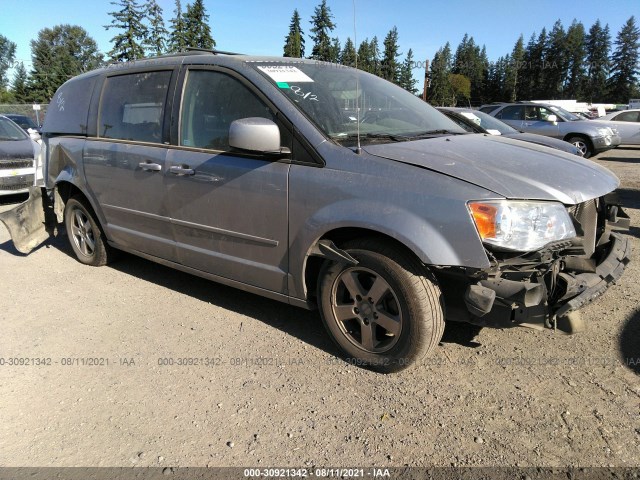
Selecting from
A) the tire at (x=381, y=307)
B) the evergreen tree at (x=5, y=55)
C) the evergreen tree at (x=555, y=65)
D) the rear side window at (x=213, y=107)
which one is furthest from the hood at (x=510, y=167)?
the evergreen tree at (x=555, y=65)

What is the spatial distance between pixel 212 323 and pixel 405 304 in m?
1.68

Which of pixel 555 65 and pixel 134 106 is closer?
pixel 134 106

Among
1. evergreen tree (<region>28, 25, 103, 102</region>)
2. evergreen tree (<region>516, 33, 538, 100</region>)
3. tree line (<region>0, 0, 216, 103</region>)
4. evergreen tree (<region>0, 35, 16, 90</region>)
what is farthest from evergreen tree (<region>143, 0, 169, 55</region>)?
evergreen tree (<region>516, 33, 538, 100</region>)

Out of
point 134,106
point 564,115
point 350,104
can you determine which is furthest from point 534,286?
point 564,115

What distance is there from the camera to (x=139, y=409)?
2705 mm

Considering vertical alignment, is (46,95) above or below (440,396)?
above

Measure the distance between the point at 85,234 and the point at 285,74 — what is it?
301 centimetres

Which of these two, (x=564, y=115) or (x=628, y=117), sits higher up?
(x=628, y=117)

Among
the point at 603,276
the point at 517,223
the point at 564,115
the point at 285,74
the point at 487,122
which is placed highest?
the point at 564,115

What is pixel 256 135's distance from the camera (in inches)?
114

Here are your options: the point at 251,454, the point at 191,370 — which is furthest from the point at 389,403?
Answer: the point at 191,370

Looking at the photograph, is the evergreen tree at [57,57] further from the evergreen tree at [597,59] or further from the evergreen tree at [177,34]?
the evergreen tree at [597,59]

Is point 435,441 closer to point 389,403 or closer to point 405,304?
point 389,403

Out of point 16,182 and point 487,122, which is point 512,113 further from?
point 16,182
